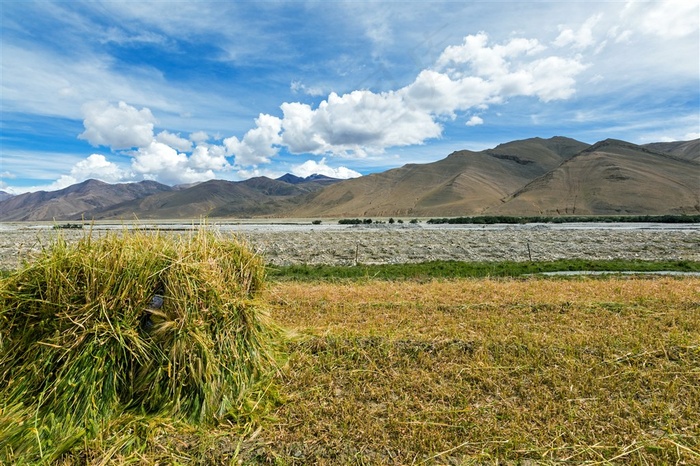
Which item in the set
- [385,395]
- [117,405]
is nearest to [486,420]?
[385,395]

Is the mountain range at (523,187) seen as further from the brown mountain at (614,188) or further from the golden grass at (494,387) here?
the golden grass at (494,387)

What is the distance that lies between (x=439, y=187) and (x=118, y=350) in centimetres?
14478

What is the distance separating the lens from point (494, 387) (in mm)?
4668

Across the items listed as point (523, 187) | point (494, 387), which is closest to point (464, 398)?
point (494, 387)

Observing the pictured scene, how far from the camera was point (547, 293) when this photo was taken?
361 inches

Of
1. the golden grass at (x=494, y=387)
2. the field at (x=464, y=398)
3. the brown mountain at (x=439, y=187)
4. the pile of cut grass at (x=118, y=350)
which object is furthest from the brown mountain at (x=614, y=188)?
the pile of cut grass at (x=118, y=350)

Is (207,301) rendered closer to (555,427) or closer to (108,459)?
(108,459)

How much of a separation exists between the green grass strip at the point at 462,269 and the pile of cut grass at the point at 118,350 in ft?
32.3

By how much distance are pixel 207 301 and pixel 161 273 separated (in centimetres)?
67

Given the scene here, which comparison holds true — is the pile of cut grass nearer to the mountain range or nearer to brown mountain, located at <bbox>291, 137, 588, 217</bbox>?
the mountain range

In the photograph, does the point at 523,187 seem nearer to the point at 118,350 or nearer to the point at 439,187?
the point at 439,187

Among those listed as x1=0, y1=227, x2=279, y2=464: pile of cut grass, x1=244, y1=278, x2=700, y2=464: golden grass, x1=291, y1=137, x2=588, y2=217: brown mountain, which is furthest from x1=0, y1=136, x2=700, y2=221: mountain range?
x1=244, y1=278, x2=700, y2=464: golden grass

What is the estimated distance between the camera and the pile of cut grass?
402 cm

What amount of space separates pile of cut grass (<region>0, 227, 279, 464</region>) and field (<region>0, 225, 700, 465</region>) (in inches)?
6.1
